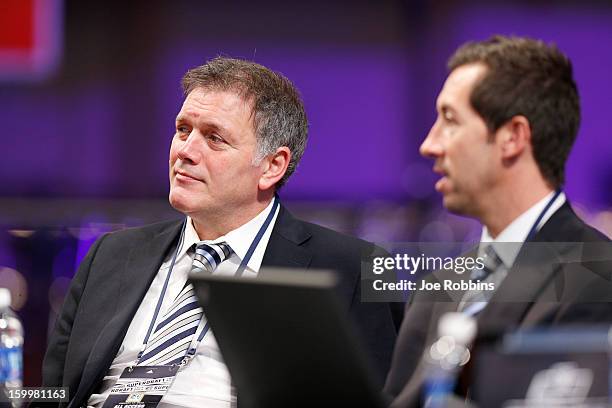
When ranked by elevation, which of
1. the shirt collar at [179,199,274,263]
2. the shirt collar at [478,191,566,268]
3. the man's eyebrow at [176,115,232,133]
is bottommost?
the shirt collar at [179,199,274,263]

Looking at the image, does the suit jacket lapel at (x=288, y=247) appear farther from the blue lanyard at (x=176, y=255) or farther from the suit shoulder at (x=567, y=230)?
the suit shoulder at (x=567, y=230)

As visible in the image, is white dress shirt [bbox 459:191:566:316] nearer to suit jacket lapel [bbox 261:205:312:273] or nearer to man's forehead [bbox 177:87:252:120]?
suit jacket lapel [bbox 261:205:312:273]

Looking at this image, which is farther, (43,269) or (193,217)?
(43,269)

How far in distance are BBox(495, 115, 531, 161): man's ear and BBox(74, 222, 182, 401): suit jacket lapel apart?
1057 millimetres

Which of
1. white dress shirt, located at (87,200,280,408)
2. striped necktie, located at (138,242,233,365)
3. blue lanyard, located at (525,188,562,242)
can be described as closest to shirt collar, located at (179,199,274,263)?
white dress shirt, located at (87,200,280,408)

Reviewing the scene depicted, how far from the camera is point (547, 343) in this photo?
1.50 m

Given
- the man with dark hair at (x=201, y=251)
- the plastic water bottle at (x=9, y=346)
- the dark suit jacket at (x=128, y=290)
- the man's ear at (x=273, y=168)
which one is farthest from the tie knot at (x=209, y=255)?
the plastic water bottle at (x=9, y=346)

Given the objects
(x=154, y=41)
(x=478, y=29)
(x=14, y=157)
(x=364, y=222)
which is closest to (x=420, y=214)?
(x=364, y=222)

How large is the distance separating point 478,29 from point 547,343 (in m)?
5.76

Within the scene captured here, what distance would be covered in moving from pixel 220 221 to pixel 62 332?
0.58 metres

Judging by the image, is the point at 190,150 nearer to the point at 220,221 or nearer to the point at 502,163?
the point at 220,221

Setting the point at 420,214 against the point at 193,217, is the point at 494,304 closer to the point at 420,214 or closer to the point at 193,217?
the point at 193,217

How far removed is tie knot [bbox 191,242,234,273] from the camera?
108 inches

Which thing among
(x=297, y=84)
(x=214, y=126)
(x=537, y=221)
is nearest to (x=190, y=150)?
(x=214, y=126)
